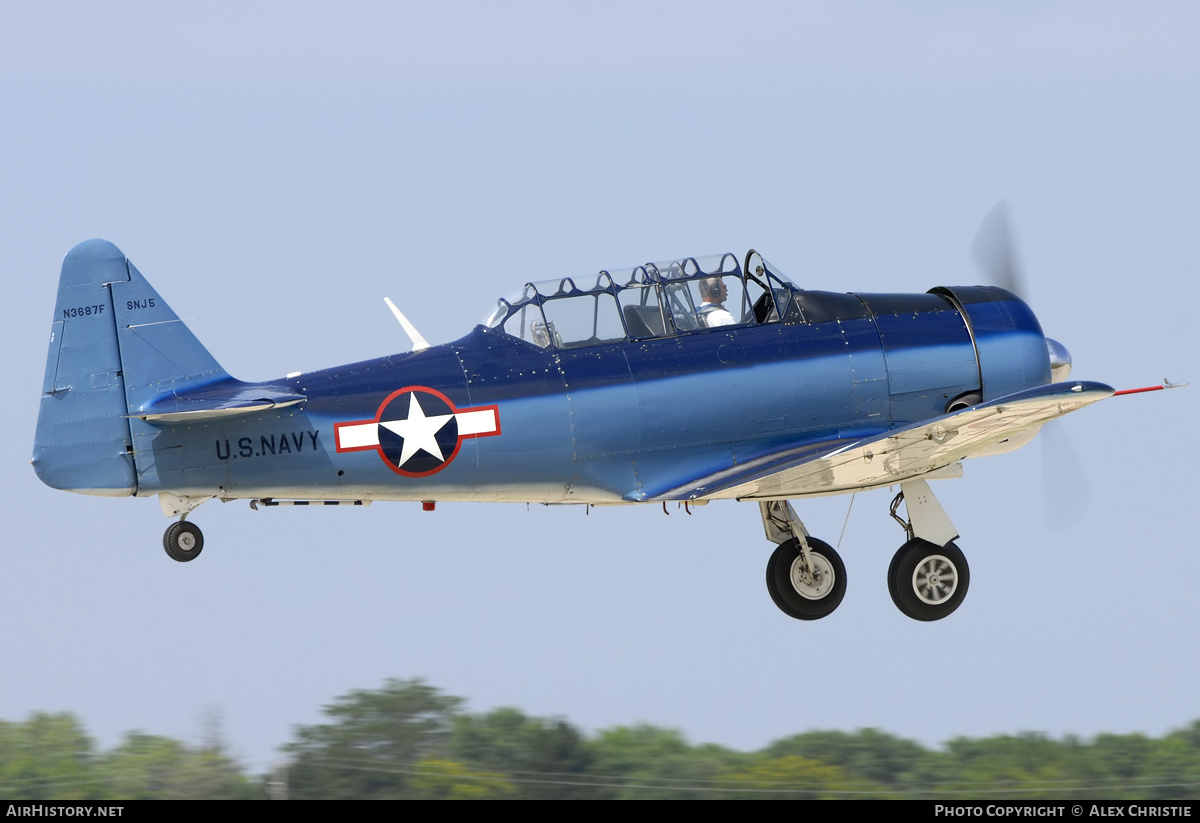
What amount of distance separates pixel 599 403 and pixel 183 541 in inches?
118

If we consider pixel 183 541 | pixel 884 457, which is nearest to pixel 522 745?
pixel 183 541

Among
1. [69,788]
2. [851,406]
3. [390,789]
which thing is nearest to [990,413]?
[851,406]

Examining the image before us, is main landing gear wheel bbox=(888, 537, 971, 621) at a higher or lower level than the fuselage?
lower

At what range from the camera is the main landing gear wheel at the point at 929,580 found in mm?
Result: 11258

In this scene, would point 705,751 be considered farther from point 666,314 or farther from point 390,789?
point 666,314

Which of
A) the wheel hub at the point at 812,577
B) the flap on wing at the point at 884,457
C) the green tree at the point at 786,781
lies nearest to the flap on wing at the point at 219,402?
the flap on wing at the point at 884,457

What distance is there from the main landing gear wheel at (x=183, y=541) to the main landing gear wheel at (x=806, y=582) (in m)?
4.52

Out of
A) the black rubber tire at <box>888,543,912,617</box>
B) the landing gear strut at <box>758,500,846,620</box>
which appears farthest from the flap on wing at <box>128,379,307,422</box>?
the black rubber tire at <box>888,543,912,617</box>

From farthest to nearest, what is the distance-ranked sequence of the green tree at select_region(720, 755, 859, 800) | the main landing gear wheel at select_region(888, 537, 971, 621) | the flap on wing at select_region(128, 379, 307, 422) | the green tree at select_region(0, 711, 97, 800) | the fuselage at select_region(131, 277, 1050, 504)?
the green tree at select_region(0, 711, 97, 800) < the green tree at select_region(720, 755, 859, 800) < the main landing gear wheel at select_region(888, 537, 971, 621) < the fuselage at select_region(131, 277, 1050, 504) < the flap on wing at select_region(128, 379, 307, 422)

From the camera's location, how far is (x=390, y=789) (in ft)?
44.4

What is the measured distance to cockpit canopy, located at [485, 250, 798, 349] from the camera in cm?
1080

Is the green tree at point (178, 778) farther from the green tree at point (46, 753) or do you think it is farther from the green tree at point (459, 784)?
Result: the green tree at point (459, 784)

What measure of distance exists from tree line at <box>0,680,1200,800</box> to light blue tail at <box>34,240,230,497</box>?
12.6 ft

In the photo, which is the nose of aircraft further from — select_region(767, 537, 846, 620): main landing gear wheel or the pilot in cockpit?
the pilot in cockpit
